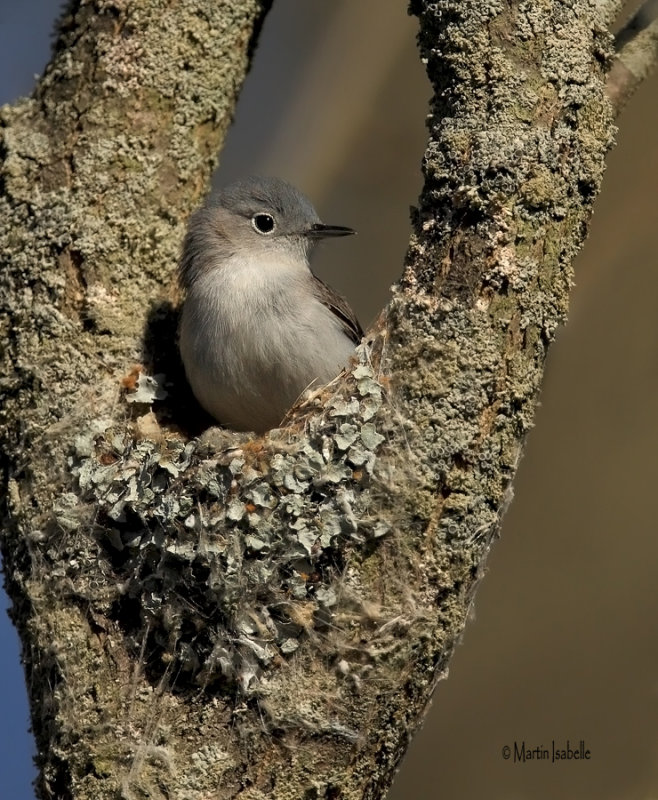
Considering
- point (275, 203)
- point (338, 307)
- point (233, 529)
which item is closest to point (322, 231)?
point (275, 203)

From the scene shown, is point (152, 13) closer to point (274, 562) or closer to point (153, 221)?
point (153, 221)

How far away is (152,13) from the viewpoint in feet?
14.2

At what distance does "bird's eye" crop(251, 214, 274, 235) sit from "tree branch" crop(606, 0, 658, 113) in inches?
64.2

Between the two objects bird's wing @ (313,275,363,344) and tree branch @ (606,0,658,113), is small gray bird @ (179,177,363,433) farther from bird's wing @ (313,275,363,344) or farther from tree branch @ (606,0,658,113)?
tree branch @ (606,0,658,113)

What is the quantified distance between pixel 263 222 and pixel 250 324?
0.68 meters

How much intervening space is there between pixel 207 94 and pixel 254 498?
1.73 meters

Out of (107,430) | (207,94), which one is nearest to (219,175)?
(207,94)

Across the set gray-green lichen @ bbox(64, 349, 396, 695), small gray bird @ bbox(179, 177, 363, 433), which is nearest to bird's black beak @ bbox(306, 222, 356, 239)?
small gray bird @ bbox(179, 177, 363, 433)

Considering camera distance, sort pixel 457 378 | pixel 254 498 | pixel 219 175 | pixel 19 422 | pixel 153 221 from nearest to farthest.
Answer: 1. pixel 457 378
2. pixel 254 498
3. pixel 19 422
4. pixel 153 221
5. pixel 219 175

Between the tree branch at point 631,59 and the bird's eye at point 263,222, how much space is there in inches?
64.2

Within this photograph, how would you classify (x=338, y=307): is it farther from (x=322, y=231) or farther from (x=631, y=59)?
(x=631, y=59)

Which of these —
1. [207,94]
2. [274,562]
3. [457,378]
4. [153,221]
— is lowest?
[274,562]

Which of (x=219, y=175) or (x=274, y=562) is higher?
(x=219, y=175)

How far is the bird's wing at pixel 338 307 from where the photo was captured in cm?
457
